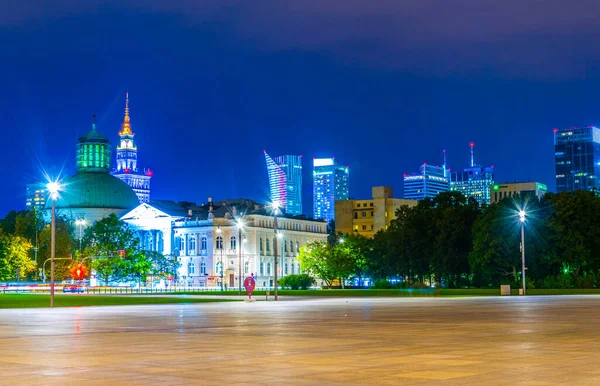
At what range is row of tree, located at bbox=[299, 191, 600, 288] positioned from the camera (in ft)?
369

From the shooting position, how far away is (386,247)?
148875mm

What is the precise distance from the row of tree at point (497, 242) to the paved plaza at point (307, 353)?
263 ft

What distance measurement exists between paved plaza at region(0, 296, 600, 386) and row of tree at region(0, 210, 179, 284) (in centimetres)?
11097

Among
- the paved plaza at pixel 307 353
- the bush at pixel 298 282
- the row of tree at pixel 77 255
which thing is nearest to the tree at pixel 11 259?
the row of tree at pixel 77 255

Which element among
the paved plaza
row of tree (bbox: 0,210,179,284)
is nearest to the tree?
row of tree (bbox: 0,210,179,284)

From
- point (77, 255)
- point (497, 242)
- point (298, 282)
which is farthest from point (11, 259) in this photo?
point (497, 242)

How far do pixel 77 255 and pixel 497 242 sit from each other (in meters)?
79.0

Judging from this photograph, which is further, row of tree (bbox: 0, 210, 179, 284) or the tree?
row of tree (bbox: 0, 210, 179, 284)

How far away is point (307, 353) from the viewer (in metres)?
22.3

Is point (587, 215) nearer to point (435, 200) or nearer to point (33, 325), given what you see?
point (435, 200)

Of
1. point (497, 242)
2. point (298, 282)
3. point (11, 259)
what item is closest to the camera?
point (497, 242)

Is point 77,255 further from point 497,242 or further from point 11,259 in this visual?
point 497,242

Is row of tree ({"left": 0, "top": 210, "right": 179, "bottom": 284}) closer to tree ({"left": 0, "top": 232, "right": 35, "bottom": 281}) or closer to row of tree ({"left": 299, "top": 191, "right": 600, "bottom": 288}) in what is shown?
tree ({"left": 0, "top": 232, "right": 35, "bottom": 281})

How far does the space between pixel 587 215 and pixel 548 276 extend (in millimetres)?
8974
